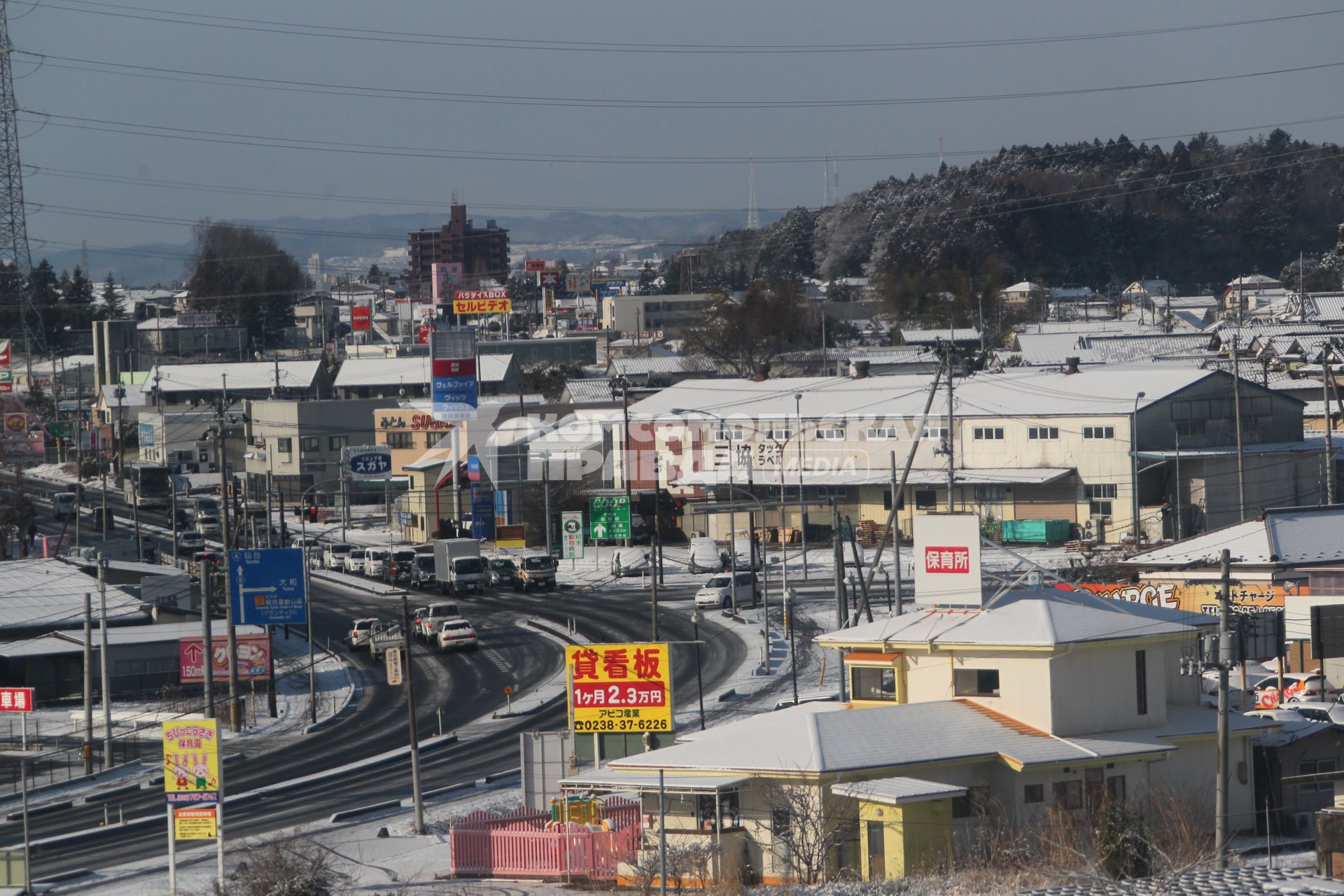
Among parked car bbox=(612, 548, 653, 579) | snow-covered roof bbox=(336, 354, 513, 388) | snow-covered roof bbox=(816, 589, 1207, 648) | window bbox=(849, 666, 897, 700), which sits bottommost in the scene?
parked car bbox=(612, 548, 653, 579)

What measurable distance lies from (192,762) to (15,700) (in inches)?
734

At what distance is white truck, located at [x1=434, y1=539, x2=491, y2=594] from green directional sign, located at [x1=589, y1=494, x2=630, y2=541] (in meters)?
6.30

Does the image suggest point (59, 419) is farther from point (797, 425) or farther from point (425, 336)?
point (797, 425)

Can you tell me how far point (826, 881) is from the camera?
24.6 metres

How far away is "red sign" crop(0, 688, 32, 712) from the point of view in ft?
141

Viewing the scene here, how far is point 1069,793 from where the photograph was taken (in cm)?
2633

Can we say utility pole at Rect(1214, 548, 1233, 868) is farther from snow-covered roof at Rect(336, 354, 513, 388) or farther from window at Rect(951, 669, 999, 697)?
snow-covered roof at Rect(336, 354, 513, 388)

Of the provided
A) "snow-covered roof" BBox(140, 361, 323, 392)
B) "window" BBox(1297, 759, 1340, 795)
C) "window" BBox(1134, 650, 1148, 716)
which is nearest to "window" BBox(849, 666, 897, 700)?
"window" BBox(1134, 650, 1148, 716)

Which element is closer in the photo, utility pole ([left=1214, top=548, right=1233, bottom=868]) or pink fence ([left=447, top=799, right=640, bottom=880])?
utility pole ([left=1214, top=548, right=1233, bottom=868])

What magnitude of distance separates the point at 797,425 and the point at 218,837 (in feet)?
165

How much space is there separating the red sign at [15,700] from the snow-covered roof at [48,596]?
317 inches

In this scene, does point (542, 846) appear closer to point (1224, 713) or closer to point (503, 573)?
point (1224, 713)

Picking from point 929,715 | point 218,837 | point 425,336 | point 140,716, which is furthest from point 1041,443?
point 425,336

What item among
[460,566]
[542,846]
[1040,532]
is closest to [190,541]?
[460,566]
